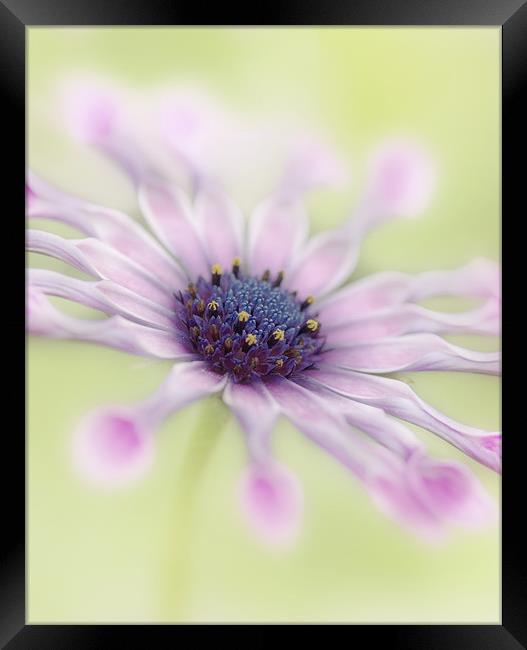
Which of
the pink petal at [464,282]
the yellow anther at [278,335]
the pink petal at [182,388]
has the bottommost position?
the pink petal at [182,388]

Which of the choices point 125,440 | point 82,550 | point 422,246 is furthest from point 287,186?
point 82,550

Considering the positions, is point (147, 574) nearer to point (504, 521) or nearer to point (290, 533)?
point (290, 533)

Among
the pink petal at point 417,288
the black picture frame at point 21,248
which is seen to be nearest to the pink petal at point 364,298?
the pink petal at point 417,288

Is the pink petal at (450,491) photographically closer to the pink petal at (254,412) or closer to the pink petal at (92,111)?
the pink petal at (254,412)

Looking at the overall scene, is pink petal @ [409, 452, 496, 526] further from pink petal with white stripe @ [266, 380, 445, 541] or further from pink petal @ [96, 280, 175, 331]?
pink petal @ [96, 280, 175, 331]

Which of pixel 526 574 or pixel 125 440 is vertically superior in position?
pixel 125 440

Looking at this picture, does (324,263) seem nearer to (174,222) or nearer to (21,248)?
(174,222)

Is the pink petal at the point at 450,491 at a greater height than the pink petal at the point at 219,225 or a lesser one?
lesser
